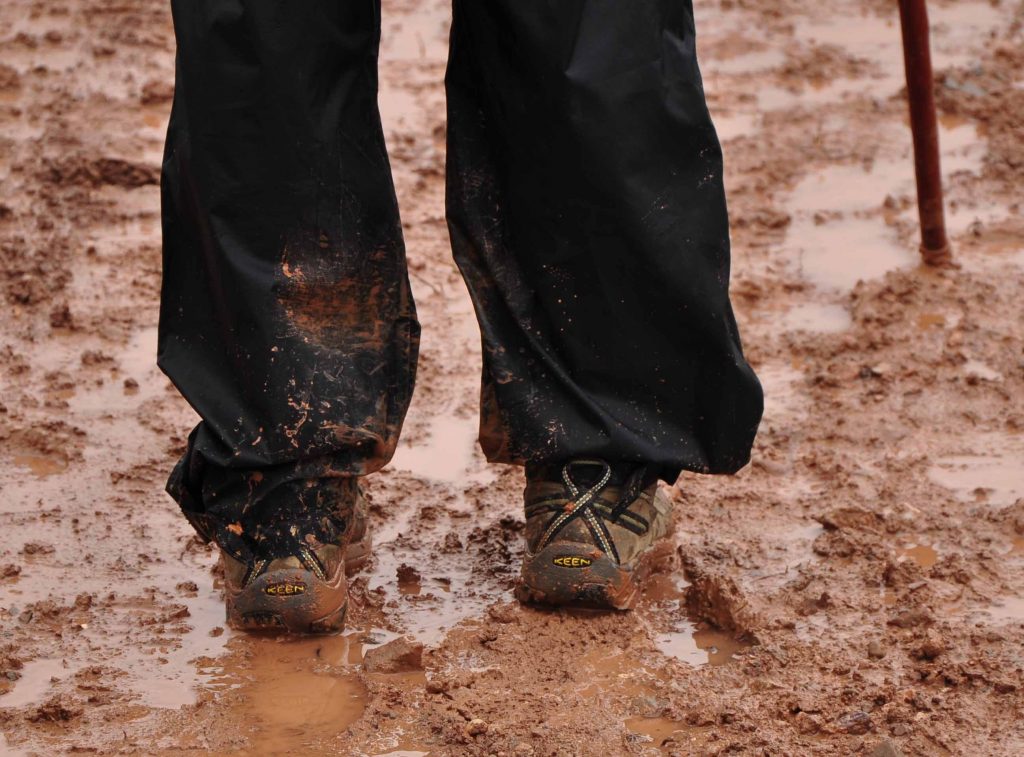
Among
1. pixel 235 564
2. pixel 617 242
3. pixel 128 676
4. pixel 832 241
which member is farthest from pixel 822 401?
pixel 128 676

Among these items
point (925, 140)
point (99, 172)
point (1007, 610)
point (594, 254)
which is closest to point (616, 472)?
point (594, 254)

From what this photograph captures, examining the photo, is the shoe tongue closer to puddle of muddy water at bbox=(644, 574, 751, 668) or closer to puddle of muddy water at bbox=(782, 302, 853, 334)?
puddle of muddy water at bbox=(644, 574, 751, 668)

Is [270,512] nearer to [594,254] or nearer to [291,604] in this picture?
[291,604]

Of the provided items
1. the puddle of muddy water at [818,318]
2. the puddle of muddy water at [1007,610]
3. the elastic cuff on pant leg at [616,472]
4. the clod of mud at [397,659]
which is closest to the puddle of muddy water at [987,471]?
the puddle of muddy water at [1007,610]

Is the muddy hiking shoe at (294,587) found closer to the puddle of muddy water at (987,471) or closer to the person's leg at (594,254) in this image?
Result: the person's leg at (594,254)

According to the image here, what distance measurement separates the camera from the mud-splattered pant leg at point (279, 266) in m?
1.77

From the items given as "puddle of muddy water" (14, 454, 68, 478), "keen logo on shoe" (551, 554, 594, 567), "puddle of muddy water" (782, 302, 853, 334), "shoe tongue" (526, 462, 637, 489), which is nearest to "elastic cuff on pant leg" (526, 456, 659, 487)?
"shoe tongue" (526, 462, 637, 489)

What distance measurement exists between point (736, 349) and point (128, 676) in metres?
0.90

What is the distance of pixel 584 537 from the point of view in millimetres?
2016

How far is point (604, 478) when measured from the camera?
2.02 m

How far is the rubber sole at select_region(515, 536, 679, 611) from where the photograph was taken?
200 centimetres

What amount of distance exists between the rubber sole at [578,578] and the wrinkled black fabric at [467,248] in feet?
0.43

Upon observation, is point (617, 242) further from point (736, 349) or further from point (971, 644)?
A: point (971, 644)

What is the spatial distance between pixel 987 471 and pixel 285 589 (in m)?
1.23
